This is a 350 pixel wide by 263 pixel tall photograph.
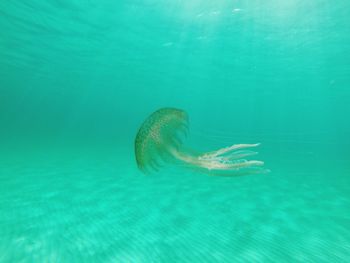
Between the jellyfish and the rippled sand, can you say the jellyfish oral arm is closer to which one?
the jellyfish

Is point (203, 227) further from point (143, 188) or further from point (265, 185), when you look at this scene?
point (265, 185)

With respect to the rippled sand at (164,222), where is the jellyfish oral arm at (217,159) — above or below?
above

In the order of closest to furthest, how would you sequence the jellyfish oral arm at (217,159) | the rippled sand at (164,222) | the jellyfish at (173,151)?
the jellyfish at (173,151) → the jellyfish oral arm at (217,159) → the rippled sand at (164,222)

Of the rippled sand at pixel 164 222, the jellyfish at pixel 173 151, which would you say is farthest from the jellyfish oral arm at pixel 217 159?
the rippled sand at pixel 164 222

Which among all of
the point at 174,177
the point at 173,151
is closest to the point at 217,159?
the point at 173,151

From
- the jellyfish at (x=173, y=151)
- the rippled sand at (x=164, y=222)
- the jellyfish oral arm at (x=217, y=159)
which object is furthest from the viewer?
the rippled sand at (x=164, y=222)

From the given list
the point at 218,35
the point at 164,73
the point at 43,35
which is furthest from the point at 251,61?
the point at 43,35

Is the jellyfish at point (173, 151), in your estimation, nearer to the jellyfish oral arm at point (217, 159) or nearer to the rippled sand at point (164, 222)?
the jellyfish oral arm at point (217, 159)

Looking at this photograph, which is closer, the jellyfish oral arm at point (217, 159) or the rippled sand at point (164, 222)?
the jellyfish oral arm at point (217, 159)

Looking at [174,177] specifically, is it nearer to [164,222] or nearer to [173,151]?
[164,222]
